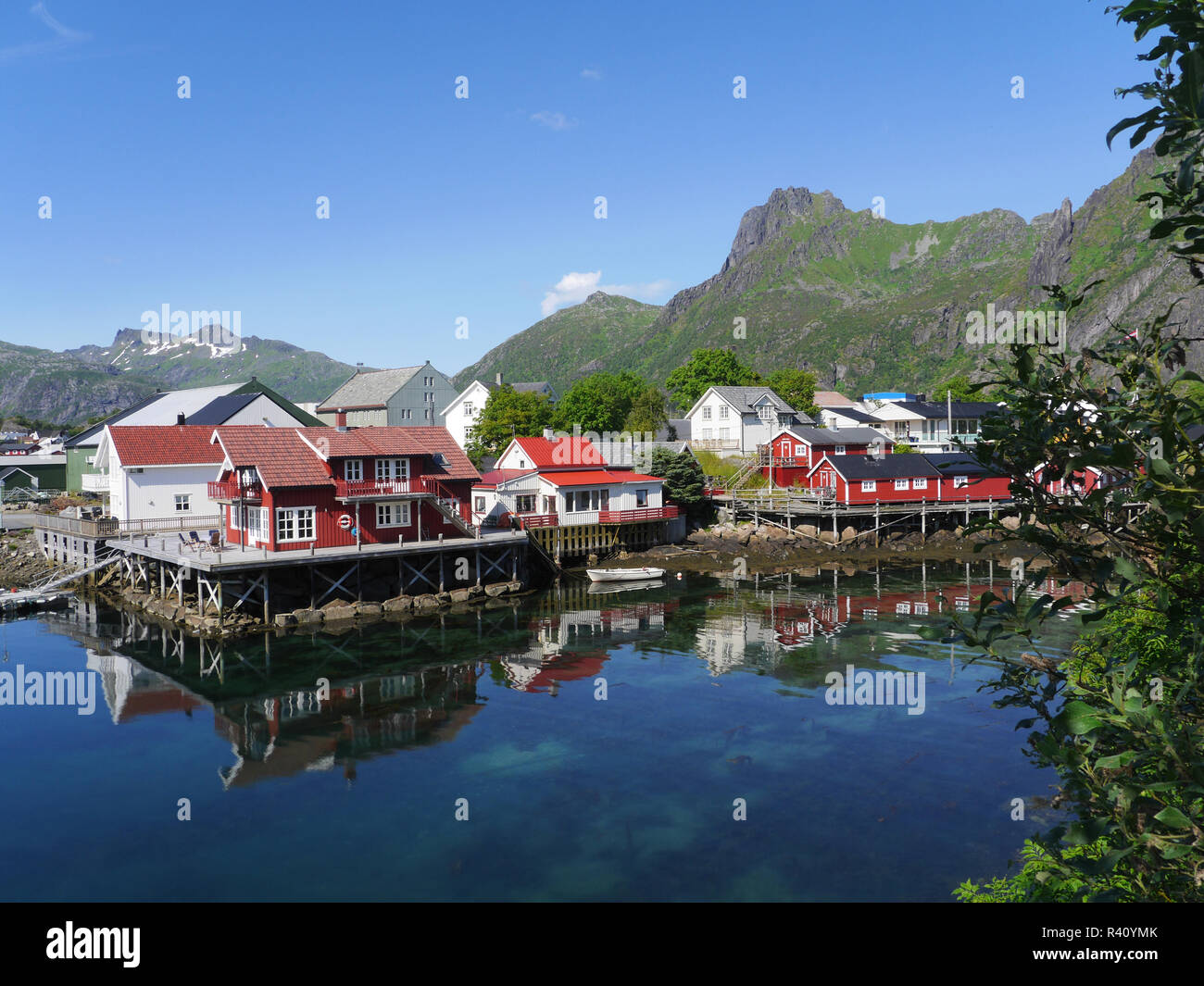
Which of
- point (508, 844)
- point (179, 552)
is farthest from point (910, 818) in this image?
point (179, 552)

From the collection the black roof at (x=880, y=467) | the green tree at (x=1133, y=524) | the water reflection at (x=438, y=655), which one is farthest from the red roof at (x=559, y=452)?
the green tree at (x=1133, y=524)

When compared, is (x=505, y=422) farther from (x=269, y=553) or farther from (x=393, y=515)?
(x=269, y=553)

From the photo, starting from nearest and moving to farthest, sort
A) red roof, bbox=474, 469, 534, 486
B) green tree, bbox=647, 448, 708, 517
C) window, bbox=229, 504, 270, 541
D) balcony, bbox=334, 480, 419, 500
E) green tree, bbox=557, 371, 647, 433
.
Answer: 1. window, bbox=229, 504, 270, 541
2. balcony, bbox=334, 480, 419, 500
3. red roof, bbox=474, 469, 534, 486
4. green tree, bbox=647, 448, 708, 517
5. green tree, bbox=557, 371, 647, 433

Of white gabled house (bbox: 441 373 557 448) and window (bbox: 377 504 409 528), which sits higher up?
white gabled house (bbox: 441 373 557 448)

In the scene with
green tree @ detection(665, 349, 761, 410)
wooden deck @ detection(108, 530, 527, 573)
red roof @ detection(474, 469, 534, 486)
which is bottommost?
wooden deck @ detection(108, 530, 527, 573)

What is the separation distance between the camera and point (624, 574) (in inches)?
1955

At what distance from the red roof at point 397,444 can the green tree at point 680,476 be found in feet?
61.9

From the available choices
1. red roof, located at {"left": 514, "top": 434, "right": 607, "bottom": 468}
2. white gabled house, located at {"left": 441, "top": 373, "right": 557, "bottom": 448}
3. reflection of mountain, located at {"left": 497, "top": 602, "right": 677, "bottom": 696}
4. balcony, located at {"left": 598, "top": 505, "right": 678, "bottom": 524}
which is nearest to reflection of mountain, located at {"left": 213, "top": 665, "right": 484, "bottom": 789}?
reflection of mountain, located at {"left": 497, "top": 602, "right": 677, "bottom": 696}

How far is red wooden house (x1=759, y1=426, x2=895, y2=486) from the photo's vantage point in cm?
6900

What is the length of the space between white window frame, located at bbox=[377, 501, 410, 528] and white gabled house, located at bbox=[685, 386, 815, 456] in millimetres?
40593

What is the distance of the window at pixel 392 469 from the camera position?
141 feet

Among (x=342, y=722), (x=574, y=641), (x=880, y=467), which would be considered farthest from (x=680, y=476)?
(x=342, y=722)

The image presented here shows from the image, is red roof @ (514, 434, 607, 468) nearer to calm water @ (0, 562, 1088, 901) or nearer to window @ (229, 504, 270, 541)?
window @ (229, 504, 270, 541)
